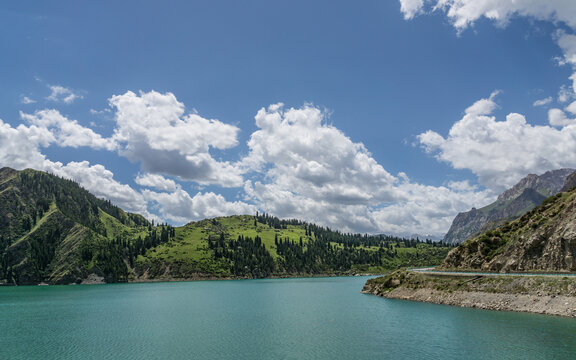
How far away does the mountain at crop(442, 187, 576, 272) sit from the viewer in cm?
7950

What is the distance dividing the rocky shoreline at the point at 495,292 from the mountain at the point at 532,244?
13043 millimetres

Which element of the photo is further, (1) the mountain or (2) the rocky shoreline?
(1) the mountain

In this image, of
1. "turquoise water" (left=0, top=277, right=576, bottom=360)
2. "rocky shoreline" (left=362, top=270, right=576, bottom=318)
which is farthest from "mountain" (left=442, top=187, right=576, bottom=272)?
"turquoise water" (left=0, top=277, right=576, bottom=360)

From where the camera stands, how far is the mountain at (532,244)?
79.5m

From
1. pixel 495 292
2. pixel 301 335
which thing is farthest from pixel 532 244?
pixel 301 335

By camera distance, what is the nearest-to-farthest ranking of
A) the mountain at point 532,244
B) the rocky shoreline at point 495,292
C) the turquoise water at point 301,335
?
the turquoise water at point 301,335 < the rocky shoreline at point 495,292 < the mountain at point 532,244

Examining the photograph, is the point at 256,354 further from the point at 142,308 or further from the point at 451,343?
the point at 142,308

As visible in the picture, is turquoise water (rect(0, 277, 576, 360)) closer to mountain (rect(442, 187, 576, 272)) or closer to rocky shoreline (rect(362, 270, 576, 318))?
rocky shoreline (rect(362, 270, 576, 318))

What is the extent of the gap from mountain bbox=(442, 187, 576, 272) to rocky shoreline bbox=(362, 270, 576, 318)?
513 inches

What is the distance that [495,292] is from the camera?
76.6 metres

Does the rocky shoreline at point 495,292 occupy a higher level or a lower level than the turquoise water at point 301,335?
higher

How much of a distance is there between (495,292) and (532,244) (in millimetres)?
20442

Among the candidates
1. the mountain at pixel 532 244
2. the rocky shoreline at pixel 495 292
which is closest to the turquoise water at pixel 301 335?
the rocky shoreline at pixel 495 292

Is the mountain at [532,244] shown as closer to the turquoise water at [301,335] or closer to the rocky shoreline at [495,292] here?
the rocky shoreline at [495,292]
